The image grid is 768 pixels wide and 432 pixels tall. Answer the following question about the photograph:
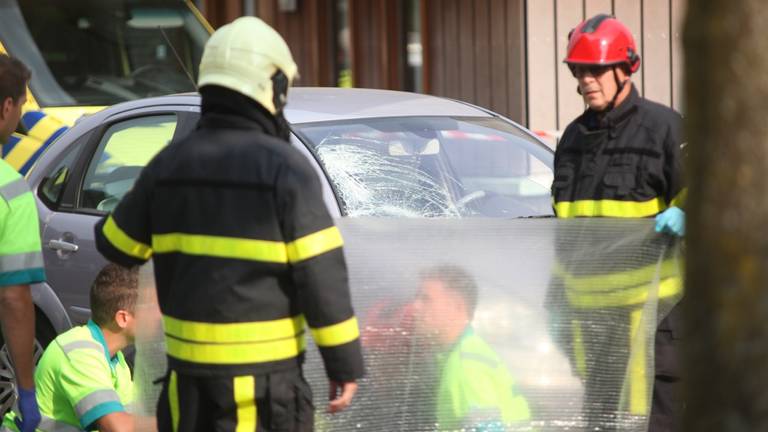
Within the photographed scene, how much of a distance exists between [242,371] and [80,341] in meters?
1.41

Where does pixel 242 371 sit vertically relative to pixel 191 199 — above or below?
below

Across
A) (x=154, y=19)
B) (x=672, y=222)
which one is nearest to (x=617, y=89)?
(x=672, y=222)

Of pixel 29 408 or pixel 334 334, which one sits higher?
pixel 334 334

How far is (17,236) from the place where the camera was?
14.9ft

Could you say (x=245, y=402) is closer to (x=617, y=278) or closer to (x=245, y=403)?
(x=245, y=403)

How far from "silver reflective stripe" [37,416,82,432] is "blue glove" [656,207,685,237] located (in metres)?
2.00

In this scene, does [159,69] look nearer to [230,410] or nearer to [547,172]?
[547,172]

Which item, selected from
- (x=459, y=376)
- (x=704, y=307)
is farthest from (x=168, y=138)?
(x=704, y=307)

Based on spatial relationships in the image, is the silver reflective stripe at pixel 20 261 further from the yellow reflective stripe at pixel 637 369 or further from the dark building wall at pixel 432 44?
the dark building wall at pixel 432 44

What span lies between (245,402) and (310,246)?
0.42 meters

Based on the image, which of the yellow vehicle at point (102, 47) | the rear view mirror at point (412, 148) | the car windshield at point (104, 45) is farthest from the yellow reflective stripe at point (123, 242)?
the car windshield at point (104, 45)

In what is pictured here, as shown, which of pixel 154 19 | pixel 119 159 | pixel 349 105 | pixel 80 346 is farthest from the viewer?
pixel 154 19

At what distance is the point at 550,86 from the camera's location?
1207 centimetres

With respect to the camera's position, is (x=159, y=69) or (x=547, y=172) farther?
(x=159, y=69)
